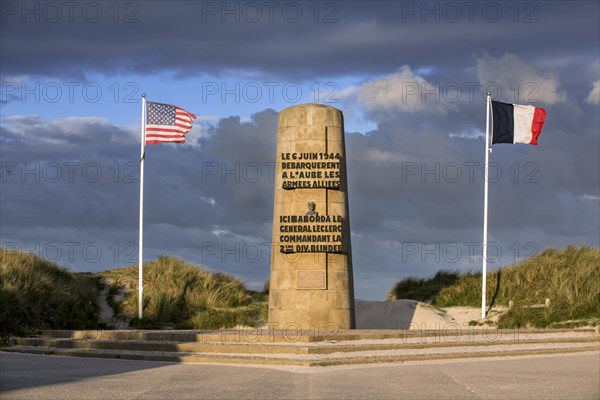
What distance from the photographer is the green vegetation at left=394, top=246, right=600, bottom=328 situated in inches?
1219

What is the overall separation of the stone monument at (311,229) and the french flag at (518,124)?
838 cm

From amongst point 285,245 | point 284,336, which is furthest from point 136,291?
point 284,336

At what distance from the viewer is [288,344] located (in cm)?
2150

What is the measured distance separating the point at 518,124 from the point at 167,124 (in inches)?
514

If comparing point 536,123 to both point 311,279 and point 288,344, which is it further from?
point 288,344

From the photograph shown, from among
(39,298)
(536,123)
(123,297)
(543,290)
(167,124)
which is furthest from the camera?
(543,290)

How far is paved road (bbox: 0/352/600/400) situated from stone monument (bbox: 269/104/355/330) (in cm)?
730

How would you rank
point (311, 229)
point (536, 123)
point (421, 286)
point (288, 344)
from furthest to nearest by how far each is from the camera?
point (421, 286) → point (536, 123) → point (311, 229) → point (288, 344)

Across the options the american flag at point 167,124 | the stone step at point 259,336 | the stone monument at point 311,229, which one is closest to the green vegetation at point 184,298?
the stone monument at point 311,229

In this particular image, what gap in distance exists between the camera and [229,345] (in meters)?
21.2

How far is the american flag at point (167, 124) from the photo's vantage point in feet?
101

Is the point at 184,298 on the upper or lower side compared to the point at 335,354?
upper

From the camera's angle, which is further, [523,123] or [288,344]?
[523,123]

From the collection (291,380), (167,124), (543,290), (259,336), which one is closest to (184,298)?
(167,124)
